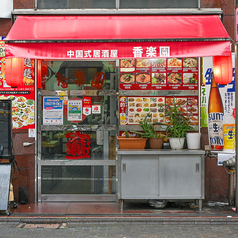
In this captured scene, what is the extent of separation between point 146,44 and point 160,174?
8.99ft

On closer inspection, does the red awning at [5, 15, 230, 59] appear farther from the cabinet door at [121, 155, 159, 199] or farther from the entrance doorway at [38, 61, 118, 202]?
the cabinet door at [121, 155, 159, 199]

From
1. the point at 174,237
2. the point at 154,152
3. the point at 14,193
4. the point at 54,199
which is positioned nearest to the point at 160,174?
the point at 154,152

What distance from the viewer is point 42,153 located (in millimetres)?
7844

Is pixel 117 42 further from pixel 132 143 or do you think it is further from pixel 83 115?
pixel 132 143

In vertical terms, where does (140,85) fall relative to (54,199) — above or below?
above

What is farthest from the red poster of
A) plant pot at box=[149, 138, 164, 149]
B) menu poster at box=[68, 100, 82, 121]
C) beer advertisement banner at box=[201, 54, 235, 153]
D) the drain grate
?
beer advertisement banner at box=[201, 54, 235, 153]

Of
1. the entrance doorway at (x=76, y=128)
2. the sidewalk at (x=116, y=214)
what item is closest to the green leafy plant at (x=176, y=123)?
the entrance doorway at (x=76, y=128)

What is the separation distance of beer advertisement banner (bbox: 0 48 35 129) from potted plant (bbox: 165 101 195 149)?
10.5 ft

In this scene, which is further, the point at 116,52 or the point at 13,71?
the point at 13,71

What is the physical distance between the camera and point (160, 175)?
276 inches

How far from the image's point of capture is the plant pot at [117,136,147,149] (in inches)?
283

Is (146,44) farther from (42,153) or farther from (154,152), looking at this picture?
(42,153)

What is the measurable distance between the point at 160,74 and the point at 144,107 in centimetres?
87

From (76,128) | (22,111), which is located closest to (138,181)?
(76,128)
